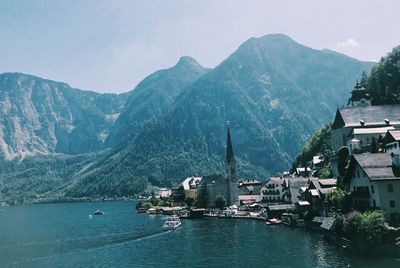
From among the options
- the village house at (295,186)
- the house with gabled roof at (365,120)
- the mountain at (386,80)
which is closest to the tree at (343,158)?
the house with gabled roof at (365,120)

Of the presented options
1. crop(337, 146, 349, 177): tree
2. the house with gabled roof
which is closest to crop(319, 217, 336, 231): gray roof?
crop(337, 146, 349, 177): tree

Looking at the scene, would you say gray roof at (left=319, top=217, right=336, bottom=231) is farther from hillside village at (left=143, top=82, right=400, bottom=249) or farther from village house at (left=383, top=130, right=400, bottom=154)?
village house at (left=383, top=130, right=400, bottom=154)

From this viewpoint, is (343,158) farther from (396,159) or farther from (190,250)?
(190,250)

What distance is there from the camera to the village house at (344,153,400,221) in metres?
78.5

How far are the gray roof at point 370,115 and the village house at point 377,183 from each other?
48748 mm

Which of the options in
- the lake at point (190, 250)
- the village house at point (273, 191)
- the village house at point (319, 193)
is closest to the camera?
the lake at point (190, 250)

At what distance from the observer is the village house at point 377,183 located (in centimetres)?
7850

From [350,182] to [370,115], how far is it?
48.6 meters

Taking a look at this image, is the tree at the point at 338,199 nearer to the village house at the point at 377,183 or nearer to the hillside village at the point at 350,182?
the hillside village at the point at 350,182

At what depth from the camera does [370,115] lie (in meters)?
133

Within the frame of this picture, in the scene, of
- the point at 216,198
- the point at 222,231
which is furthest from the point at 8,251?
the point at 216,198

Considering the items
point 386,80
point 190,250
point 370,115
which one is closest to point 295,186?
point 370,115

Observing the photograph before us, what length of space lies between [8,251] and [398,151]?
95.6 metres

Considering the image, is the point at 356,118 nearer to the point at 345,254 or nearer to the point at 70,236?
the point at 345,254
